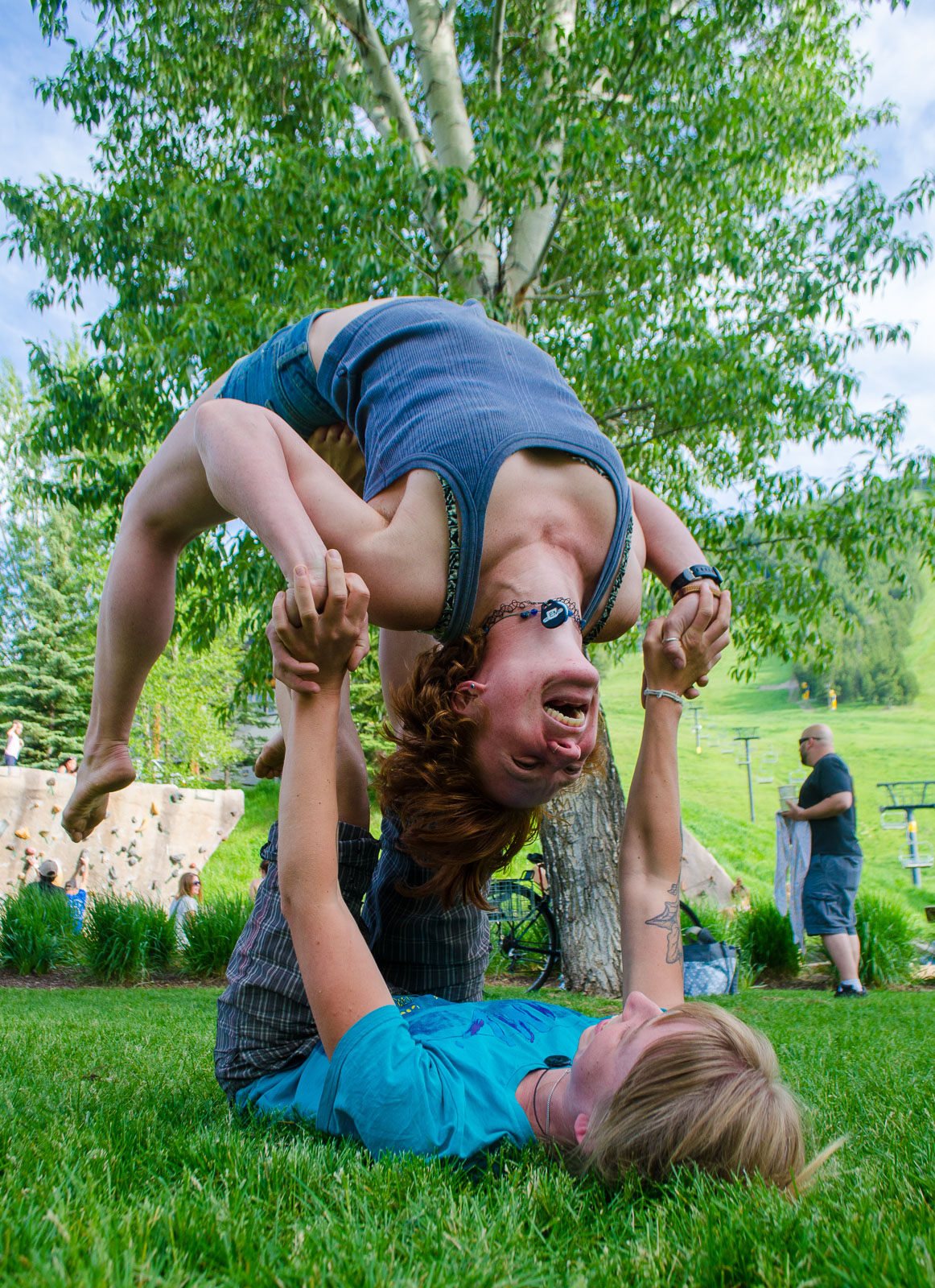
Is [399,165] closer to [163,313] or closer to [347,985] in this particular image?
[163,313]

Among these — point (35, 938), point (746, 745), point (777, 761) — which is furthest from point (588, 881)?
point (777, 761)

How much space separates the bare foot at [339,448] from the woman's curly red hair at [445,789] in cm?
92

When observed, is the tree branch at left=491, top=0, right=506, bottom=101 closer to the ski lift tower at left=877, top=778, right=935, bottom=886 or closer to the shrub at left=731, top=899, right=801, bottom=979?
the shrub at left=731, top=899, right=801, bottom=979

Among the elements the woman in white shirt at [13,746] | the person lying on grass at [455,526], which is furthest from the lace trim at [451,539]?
the woman in white shirt at [13,746]

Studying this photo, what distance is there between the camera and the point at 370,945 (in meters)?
2.68

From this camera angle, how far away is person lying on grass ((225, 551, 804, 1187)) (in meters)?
1.68

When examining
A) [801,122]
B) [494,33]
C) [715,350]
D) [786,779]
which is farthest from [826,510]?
[786,779]

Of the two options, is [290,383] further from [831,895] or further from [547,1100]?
[831,895]

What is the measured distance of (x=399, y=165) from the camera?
734cm

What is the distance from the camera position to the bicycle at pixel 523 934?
9.43 metres

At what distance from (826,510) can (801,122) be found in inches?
162

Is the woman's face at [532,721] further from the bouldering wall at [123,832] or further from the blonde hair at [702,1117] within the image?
the bouldering wall at [123,832]

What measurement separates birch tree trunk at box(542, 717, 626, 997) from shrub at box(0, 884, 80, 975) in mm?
5059

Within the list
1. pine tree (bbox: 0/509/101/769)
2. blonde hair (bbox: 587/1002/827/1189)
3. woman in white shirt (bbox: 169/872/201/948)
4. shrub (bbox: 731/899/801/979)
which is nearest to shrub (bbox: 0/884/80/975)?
woman in white shirt (bbox: 169/872/201/948)
